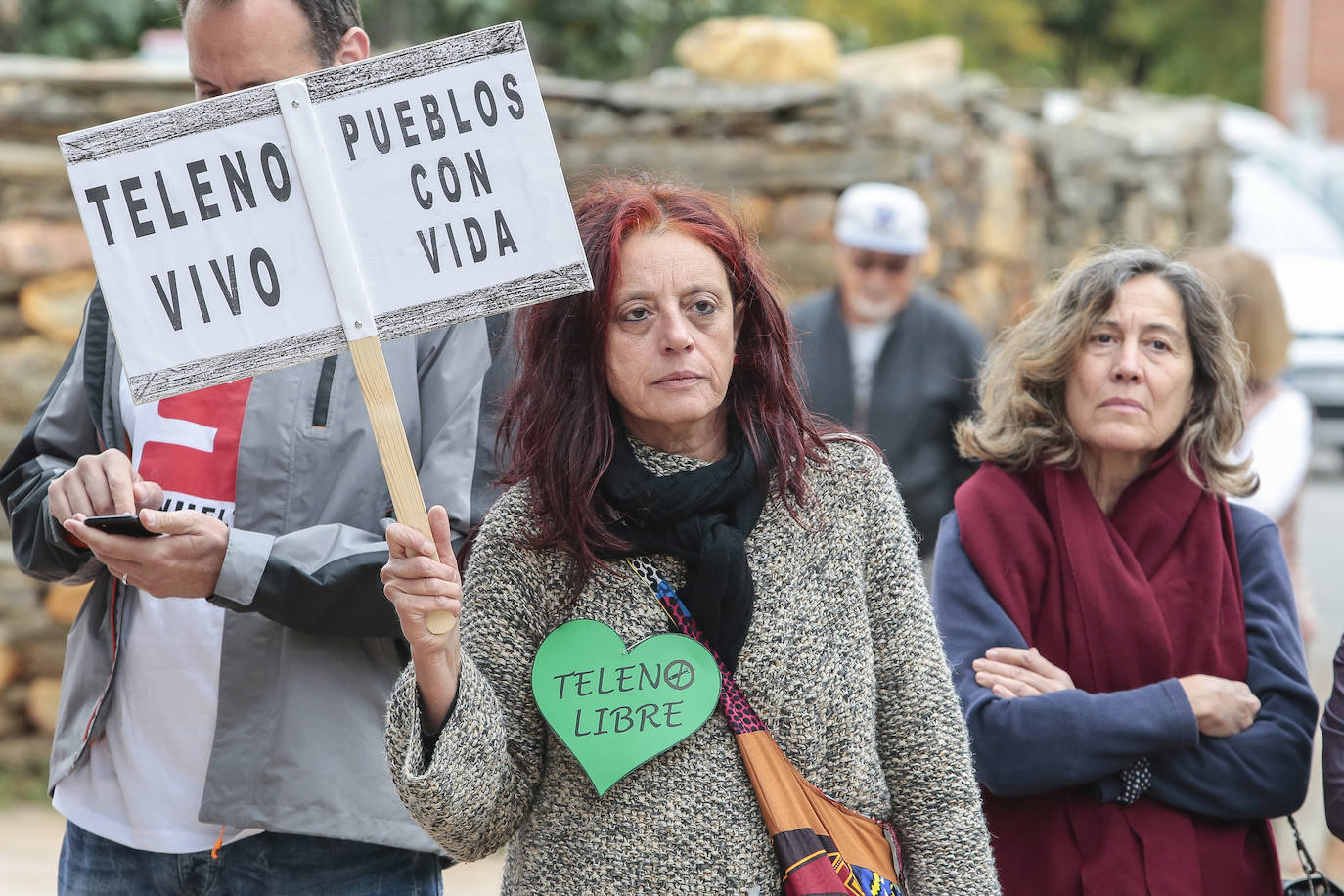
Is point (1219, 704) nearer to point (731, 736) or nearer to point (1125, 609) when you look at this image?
point (1125, 609)

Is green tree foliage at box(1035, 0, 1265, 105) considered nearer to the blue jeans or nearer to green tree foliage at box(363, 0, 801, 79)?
green tree foliage at box(363, 0, 801, 79)

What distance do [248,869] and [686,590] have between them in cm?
73

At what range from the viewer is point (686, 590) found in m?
1.98

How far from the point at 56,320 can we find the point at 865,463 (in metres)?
3.95

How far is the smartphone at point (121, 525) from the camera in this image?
1.85m

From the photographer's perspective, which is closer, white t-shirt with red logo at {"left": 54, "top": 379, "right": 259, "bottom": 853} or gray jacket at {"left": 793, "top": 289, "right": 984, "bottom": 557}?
white t-shirt with red logo at {"left": 54, "top": 379, "right": 259, "bottom": 853}

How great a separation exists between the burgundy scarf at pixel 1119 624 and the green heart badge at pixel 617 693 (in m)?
0.75

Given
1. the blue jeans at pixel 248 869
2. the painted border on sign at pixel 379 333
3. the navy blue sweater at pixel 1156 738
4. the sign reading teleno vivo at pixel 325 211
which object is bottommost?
the navy blue sweater at pixel 1156 738

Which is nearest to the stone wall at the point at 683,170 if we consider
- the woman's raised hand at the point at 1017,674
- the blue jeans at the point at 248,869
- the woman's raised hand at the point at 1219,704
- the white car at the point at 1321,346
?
the woman's raised hand at the point at 1017,674

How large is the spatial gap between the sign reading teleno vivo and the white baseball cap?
2848mm

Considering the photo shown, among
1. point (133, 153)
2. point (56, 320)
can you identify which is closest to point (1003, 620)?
point (133, 153)

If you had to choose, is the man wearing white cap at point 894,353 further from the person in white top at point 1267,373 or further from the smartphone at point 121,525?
the smartphone at point 121,525

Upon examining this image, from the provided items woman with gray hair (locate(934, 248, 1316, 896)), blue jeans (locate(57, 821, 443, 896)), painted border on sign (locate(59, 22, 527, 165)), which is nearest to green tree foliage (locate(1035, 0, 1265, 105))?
woman with gray hair (locate(934, 248, 1316, 896))

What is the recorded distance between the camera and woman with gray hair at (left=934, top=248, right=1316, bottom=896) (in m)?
2.32
